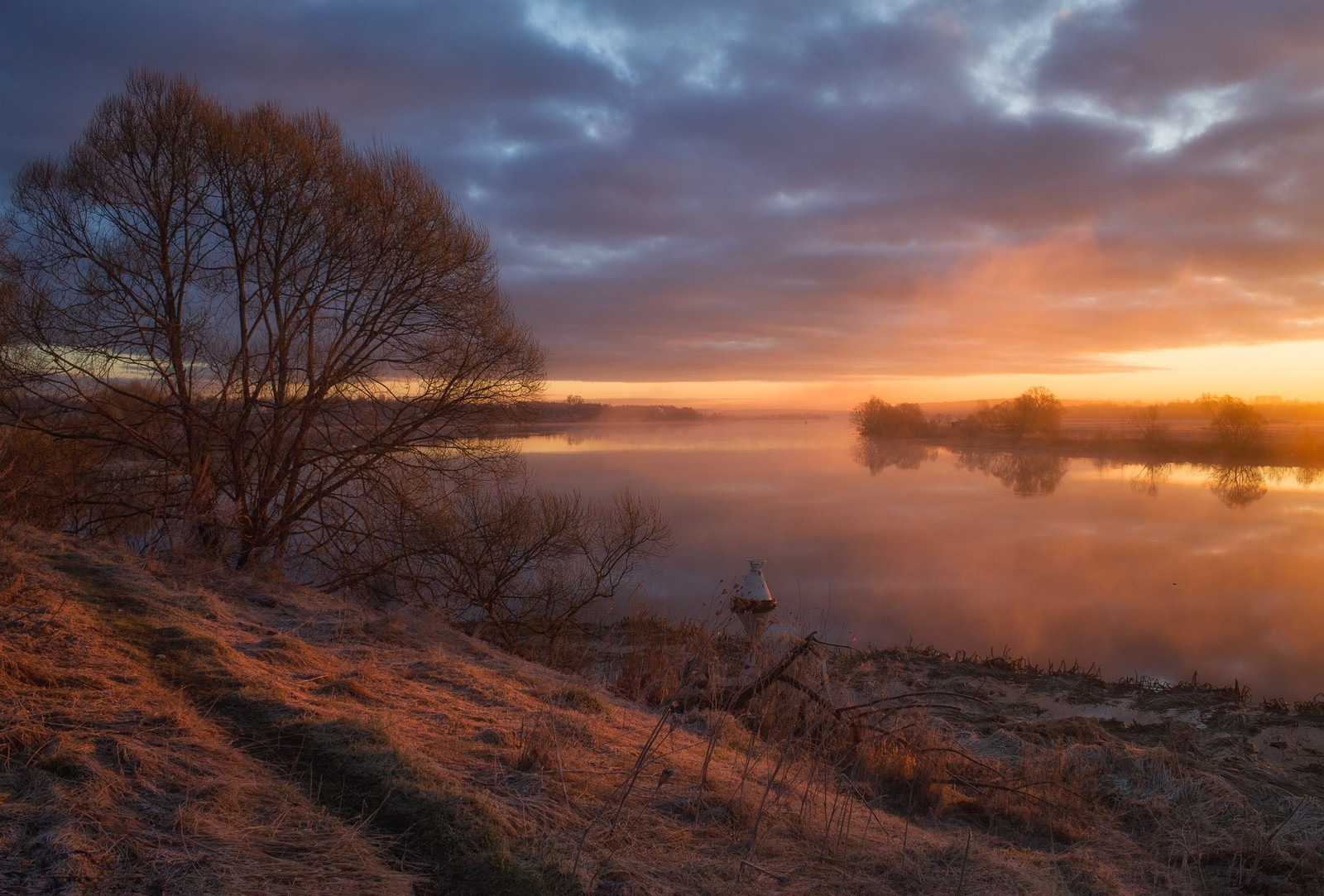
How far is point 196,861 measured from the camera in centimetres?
251

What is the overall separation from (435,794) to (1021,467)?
5114 centimetres

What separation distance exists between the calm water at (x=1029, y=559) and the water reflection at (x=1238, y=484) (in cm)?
25

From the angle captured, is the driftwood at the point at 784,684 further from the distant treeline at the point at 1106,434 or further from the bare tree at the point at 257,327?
the distant treeline at the point at 1106,434

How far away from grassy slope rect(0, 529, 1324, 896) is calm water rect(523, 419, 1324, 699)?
13.1 feet

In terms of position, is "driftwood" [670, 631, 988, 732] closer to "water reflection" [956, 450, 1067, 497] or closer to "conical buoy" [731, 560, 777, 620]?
"conical buoy" [731, 560, 777, 620]

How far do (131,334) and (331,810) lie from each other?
1166 centimetres

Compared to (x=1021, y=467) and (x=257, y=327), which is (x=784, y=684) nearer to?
(x=257, y=327)

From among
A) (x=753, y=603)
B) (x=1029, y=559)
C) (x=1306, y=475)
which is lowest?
(x=1029, y=559)

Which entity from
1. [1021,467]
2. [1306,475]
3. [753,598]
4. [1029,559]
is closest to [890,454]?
[1021,467]

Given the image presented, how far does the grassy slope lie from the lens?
269 cm

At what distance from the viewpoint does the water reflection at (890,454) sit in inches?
1993

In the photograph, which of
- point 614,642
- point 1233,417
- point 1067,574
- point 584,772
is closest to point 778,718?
point 584,772

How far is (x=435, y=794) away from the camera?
10.6 ft

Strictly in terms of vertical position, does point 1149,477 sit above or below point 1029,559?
above
